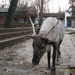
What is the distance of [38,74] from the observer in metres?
3.53

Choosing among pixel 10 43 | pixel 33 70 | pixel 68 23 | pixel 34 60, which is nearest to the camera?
pixel 34 60

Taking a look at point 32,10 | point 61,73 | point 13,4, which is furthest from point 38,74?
point 32,10

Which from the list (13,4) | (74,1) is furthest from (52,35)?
(74,1)

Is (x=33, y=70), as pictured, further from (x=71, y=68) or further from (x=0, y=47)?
(x=0, y=47)

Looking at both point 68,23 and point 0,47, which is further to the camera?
point 68,23

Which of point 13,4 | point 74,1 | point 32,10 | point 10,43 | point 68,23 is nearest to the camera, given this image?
point 10,43

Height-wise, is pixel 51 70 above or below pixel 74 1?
below

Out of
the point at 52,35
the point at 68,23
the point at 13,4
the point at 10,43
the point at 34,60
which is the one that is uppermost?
the point at 13,4

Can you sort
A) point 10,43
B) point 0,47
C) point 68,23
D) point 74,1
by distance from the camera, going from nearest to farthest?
1. point 0,47
2. point 10,43
3. point 74,1
4. point 68,23

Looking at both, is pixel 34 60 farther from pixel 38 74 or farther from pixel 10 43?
pixel 10 43

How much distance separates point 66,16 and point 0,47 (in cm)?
3121

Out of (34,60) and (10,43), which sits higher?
(34,60)

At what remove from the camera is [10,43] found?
7.45 metres

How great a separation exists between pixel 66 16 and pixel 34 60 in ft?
111
